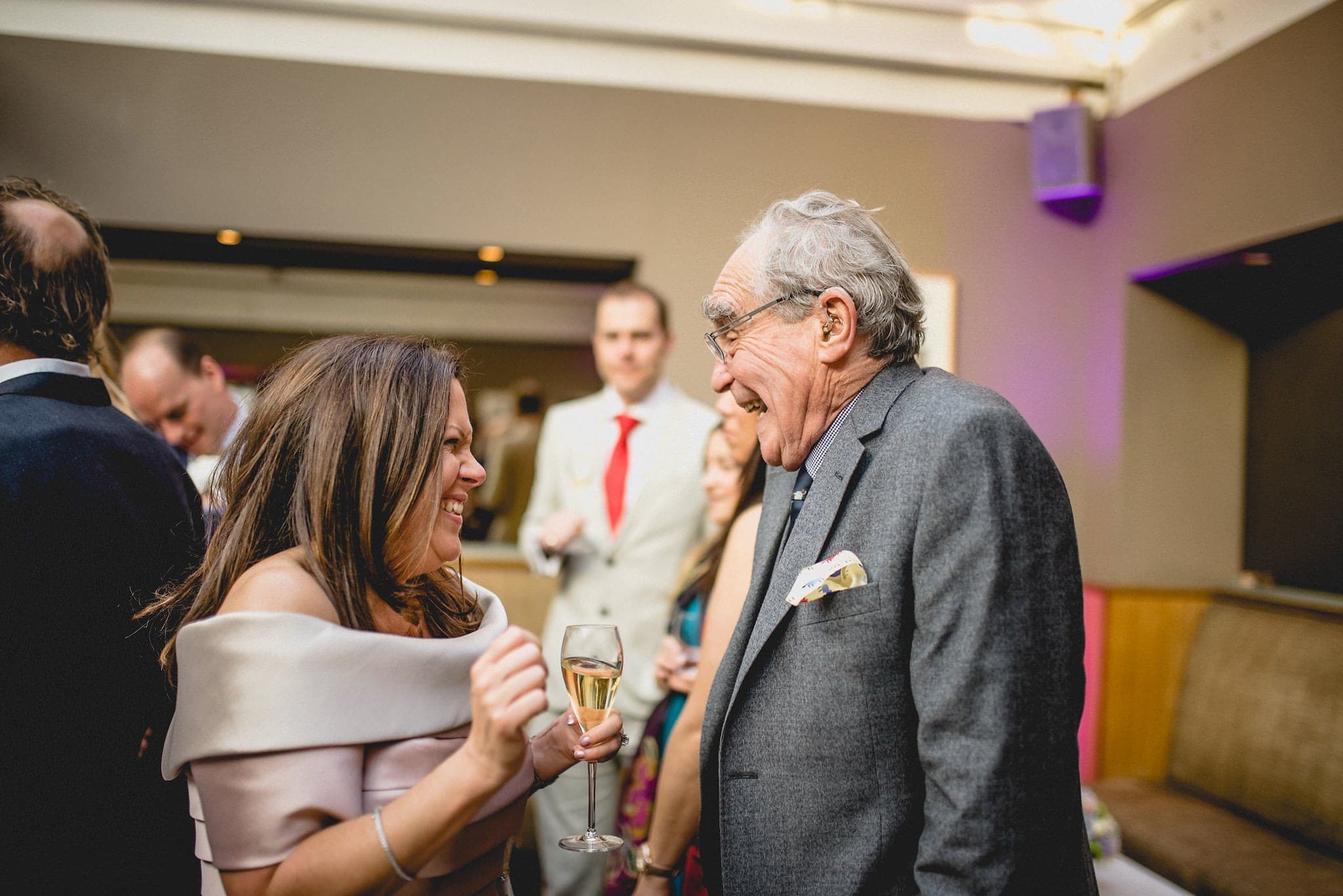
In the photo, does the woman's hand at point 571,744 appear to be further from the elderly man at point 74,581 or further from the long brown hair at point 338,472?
the elderly man at point 74,581

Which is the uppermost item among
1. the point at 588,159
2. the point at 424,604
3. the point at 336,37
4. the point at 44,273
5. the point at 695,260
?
the point at 336,37

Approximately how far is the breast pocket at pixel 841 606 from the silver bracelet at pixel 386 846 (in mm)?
616

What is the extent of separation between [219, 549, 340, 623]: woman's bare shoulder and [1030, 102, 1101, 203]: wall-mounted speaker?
13.2ft

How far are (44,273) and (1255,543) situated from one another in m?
4.52

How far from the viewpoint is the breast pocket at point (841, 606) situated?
128 cm

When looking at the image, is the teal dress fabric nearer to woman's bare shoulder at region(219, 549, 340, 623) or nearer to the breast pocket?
the breast pocket

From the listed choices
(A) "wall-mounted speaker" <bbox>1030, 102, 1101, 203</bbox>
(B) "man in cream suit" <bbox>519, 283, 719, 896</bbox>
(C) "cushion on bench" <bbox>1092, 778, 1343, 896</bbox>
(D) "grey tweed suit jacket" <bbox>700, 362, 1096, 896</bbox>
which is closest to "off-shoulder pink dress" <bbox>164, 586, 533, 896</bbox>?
(D) "grey tweed suit jacket" <bbox>700, 362, 1096, 896</bbox>

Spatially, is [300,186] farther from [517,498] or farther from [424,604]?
[424,604]

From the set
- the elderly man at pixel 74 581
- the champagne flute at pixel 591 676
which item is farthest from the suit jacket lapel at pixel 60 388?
the champagne flute at pixel 591 676

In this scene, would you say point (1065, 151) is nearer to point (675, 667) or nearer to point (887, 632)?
point (675, 667)

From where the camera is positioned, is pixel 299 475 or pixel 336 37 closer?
pixel 299 475

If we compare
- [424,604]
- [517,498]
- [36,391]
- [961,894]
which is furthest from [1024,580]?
[517,498]

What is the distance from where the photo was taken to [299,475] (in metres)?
1.25

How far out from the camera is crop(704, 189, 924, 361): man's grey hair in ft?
4.70
